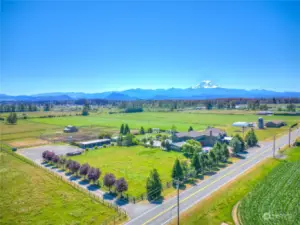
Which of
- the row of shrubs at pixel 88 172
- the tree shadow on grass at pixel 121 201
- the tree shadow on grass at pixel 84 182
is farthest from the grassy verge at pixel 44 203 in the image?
the row of shrubs at pixel 88 172

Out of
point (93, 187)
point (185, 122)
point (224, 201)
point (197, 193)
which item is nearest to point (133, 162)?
point (93, 187)

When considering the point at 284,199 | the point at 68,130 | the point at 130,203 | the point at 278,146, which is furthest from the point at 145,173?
the point at 68,130

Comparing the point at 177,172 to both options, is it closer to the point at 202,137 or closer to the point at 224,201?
the point at 224,201

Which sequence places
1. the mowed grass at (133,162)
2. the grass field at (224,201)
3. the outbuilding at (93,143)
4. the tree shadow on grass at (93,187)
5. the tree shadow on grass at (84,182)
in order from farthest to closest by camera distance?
the outbuilding at (93,143) → the mowed grass at (133,162) → the tree shadow on grass at (84,182) → the tree shadow on grass at (93,187) → the grass field at (224,201)

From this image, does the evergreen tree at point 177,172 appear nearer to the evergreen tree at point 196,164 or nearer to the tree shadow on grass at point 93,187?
the evergreen tree at point 196,164

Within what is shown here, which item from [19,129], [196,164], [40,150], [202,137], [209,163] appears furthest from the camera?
[19,129]

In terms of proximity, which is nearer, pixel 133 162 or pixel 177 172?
pixel 177 172

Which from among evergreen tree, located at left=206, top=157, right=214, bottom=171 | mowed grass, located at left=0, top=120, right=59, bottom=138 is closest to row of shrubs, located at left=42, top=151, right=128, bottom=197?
evergreen tree, located at left=206, top=157, right=214, bottom=171

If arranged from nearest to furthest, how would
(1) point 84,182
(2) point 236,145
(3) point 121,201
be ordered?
(3) point 121,201, (1) point 84,182, (2) point 236,145
